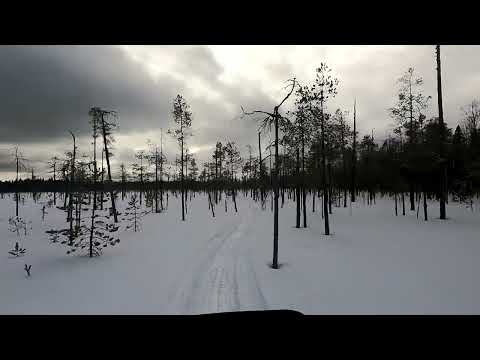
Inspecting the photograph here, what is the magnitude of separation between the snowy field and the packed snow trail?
41mm

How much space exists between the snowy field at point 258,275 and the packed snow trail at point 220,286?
4cm

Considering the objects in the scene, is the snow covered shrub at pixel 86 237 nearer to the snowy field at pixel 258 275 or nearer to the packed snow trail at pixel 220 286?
the snowy field at pixel 258 275

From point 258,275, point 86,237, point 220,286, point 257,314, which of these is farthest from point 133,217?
point 257,314

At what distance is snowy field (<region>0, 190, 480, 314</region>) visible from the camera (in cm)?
859

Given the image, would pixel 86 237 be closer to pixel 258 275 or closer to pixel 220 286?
pixel 220 286

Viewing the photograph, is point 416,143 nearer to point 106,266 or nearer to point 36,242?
point 106,266

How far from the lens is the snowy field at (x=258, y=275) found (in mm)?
8594

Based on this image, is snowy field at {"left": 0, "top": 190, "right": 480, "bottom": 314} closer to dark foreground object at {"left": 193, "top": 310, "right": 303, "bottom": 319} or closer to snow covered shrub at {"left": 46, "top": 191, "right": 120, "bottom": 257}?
snow covered shrub at {"left": 46, "top": 191, "right": 120, "bottom": 257}

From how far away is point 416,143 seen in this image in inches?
1081

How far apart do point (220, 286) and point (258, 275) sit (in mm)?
2229

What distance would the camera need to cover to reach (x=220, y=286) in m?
9.62

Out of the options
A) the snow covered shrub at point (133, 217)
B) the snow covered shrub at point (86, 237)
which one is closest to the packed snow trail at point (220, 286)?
the snow covered shrub at point (86, 237)
